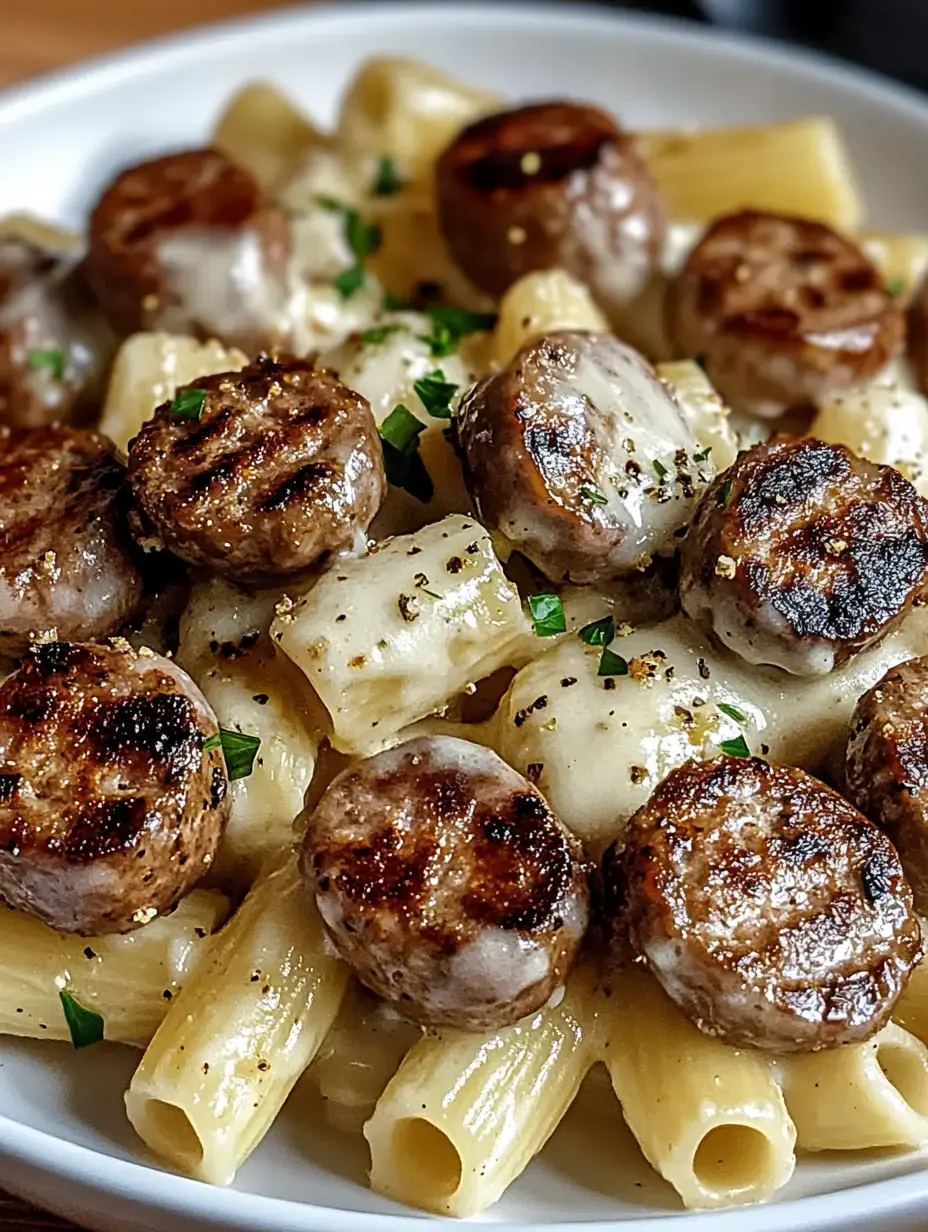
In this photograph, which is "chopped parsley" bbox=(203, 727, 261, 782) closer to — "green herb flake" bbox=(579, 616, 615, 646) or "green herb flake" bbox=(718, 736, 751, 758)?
"green herb flake" bbox=(579, 616, 615, 646)

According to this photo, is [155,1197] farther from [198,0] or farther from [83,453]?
[198,0]

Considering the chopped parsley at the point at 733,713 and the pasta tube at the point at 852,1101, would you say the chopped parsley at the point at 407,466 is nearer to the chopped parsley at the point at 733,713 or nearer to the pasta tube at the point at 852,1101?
the chopped parsley at the point at 733,713

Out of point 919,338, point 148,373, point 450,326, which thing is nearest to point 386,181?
point 450,326

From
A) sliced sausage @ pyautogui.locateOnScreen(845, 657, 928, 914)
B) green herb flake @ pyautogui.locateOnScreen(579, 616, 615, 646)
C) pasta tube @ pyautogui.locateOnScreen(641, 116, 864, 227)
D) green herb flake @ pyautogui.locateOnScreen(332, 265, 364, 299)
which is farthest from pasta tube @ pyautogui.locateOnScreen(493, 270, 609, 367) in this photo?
sliced sausage @ pyautogui.locateOnScreen(845, 657, 928, 914)

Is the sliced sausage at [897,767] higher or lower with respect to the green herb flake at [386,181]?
lower

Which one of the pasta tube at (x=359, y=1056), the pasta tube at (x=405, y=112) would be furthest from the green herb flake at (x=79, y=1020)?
the pasta tube at (x=405, y=112)

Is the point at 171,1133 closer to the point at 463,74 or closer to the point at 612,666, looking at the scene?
the point at 612,666

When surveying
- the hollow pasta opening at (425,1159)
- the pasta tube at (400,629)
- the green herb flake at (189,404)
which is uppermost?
the green herb flake at (189,404)
